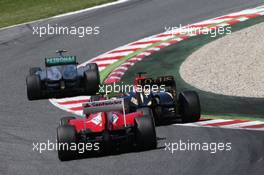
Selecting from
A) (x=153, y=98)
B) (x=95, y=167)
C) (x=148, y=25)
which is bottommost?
(x=95, y=167)

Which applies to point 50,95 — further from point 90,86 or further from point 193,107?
point 193,107

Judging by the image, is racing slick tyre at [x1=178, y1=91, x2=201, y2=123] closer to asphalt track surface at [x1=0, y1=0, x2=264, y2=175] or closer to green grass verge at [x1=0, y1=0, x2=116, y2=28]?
asphalt track surface at [x1=0, y1=0, x2=264, y2=175]

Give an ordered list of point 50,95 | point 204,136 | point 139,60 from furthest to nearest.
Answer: point 139,60 < point 50,95 < point 204,136

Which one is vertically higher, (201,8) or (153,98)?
(201,8)

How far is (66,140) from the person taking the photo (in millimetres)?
19500

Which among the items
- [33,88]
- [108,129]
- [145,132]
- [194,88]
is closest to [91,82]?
[33,88]

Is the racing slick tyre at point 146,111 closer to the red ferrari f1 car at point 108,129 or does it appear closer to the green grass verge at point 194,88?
the red ferrari f1 car at point 108,129

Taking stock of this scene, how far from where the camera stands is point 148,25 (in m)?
36.0

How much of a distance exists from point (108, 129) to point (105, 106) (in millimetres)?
830

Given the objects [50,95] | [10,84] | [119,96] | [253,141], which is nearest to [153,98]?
[119,96]

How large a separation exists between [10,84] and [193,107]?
897 centimetres

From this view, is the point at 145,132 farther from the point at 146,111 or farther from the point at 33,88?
the point at 33,88

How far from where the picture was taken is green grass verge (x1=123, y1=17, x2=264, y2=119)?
2361 cm

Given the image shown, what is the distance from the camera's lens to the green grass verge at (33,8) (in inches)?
1540
